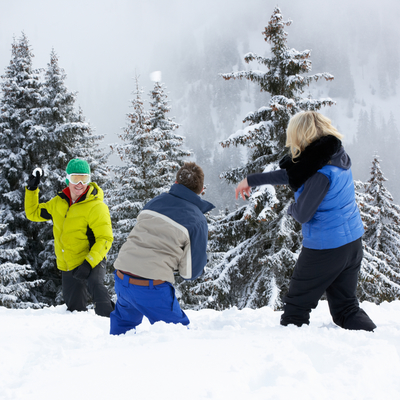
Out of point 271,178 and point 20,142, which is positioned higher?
point 271,178

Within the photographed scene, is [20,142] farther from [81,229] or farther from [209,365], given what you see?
[209,365]

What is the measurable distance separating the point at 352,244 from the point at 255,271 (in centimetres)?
756

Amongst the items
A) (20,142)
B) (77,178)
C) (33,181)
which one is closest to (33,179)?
(33,181)

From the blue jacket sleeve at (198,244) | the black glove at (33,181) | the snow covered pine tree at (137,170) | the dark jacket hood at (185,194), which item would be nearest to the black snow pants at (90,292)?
the black glove at (33,181)

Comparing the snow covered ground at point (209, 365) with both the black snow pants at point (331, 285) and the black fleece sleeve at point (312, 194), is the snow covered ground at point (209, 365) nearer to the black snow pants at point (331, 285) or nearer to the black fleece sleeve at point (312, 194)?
the black snow pants at point (331, 285)

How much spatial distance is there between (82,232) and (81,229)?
5cm

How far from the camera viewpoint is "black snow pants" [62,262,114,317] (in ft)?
14.8

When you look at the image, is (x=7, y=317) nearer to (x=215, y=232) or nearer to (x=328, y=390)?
(x=328, y=390)

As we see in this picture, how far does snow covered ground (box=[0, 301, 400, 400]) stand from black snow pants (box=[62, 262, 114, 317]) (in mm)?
1552

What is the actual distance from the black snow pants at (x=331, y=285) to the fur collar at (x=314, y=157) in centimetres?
75

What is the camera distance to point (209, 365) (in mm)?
1846

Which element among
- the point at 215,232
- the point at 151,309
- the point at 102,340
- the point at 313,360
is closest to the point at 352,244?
the point at 313,360

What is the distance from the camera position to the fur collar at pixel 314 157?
2.59 metres

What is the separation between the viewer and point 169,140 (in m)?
15.8
